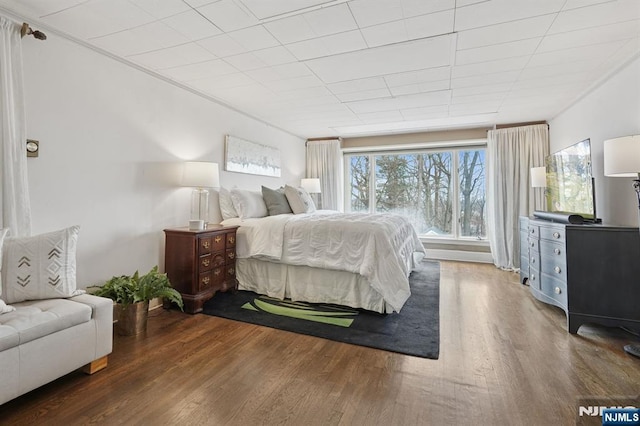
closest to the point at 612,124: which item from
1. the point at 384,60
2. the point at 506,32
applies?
the point at 506,32

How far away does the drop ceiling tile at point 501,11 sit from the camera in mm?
1915

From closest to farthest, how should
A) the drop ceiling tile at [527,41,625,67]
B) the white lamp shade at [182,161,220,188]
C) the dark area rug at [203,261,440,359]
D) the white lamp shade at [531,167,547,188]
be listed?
the dark area rug at [203,261,440,359] < the drop ceiling tile at [527,41,625,67] < the white lamp shade at [182,161,220,188] < the white lamp shade at [531,167,547,188]

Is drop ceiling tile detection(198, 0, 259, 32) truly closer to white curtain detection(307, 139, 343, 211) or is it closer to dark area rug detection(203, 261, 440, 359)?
dark area rug detection(203, 261, 440, 359)

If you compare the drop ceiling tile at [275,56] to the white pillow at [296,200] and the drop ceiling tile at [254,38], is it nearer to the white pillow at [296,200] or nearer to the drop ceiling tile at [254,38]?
the drop ceiling tile at [254,38]

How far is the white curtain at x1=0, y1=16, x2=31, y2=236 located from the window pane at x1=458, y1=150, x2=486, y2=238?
5.88 meters

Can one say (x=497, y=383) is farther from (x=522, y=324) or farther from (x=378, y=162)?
(x=378, y=162)

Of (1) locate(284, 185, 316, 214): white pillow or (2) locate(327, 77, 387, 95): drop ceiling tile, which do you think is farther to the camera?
(1) locate(284, 185, 316, 214): white pillow

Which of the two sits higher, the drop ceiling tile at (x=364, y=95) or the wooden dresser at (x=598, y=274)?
the drop ceiling tile at (x=364, y=95)

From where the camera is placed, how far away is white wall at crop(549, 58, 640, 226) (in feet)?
8.57

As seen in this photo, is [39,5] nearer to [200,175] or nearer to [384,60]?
[200,175]

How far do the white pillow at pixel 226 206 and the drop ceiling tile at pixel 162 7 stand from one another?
2.15 metres

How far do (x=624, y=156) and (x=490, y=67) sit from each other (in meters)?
1.32

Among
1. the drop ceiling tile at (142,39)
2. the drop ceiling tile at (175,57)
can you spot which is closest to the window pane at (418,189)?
the drop ceiling tile at (175,57)

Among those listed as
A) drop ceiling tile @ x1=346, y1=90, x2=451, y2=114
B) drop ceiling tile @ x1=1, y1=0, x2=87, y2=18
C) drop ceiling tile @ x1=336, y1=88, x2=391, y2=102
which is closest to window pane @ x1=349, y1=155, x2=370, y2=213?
drop ceiling tile @ x1=346, y1=90, x2=451, y2=114
